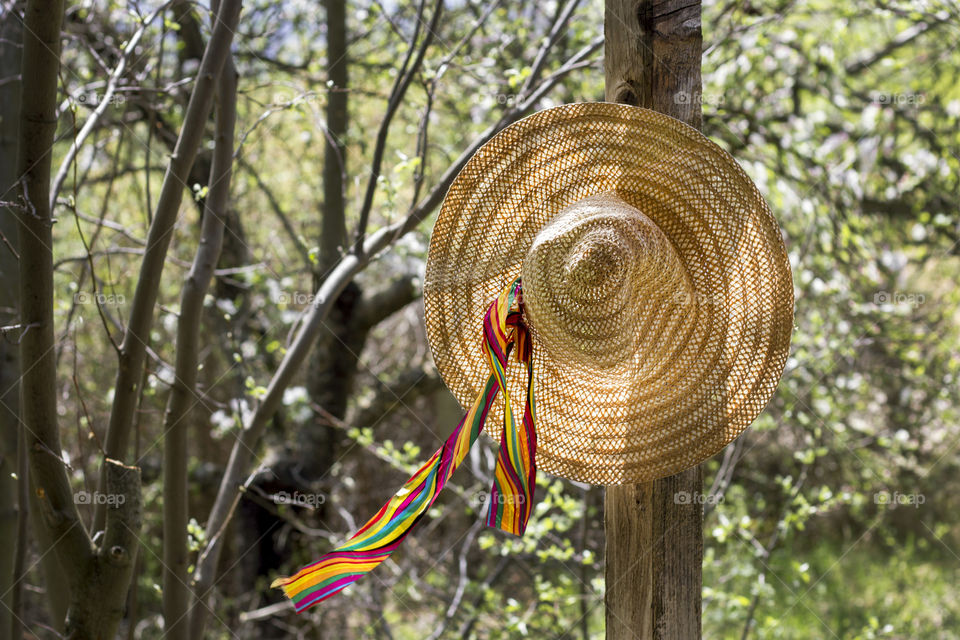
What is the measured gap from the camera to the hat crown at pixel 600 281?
1291 mm

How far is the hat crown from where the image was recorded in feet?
4.24

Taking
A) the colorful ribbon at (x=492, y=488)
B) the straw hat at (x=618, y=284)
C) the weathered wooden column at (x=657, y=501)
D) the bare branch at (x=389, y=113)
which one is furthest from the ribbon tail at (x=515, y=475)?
the bare branch at (x=389, y=113)

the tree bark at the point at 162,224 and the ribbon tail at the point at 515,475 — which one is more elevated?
the tree bark at the point at 162,224

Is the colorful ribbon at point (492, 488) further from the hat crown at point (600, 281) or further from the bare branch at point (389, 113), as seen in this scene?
the bare branch at point (389, 113)

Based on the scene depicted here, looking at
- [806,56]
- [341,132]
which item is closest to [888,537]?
[806,56]

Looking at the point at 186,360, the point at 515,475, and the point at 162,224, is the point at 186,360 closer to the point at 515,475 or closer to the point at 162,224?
the point at 162,224

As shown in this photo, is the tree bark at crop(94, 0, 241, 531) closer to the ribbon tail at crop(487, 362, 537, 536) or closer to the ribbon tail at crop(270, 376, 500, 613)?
the ribbon tail at crop(270, 376, 500, 613)

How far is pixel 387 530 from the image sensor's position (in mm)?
1404

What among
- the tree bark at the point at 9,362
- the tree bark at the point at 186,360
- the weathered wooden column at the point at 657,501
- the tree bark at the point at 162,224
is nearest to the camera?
the weathered wooden column at the point at 657,501

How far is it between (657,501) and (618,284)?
45 cm

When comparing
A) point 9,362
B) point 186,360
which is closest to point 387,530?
point 186,360

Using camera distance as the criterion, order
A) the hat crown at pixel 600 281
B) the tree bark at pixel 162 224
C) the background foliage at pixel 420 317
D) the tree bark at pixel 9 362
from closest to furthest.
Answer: the hat crown at pixel 600 281
the tree bark at pixel 162 224
the tree bark at pixel 9 362
the background foliage at pixel 420 317

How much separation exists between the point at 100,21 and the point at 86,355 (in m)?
2.02

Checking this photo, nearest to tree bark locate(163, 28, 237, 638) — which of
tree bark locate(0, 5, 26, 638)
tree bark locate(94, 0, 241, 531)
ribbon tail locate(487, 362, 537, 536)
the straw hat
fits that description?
tree bark locate(94, 0, 241, 531)
